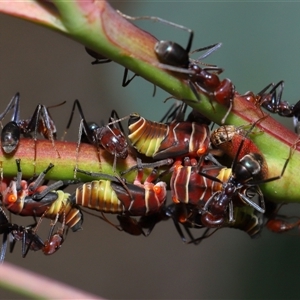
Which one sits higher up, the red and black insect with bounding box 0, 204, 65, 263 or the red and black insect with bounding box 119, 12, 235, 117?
the red and black insect with bounding box 119, 12, 235, 117

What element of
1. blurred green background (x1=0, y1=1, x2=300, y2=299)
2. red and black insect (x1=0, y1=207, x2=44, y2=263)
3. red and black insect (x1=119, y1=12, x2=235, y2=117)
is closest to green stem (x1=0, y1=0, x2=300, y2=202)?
red and black insect (x1=119, y1=12, x2=235, y2=117)

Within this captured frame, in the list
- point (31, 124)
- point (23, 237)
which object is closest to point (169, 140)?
point (31, 124)

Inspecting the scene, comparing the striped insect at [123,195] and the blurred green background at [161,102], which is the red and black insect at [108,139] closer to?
the striped insect at [123,195]

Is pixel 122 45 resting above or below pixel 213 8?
below

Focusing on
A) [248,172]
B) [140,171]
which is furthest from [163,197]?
[248,172]

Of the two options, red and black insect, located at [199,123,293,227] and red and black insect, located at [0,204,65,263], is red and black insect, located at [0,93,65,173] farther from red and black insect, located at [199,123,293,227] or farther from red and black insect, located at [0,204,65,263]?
red and black insect, located at [199,123,293,227]

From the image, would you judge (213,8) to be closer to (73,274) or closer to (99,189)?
(99,189)

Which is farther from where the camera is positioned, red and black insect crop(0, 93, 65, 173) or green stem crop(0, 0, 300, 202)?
red and black insect crop(0, 93, 65, 173)
